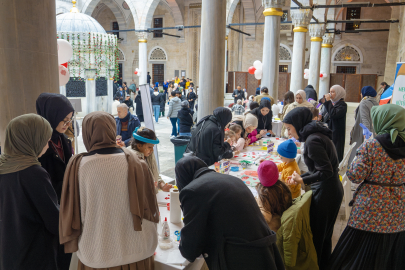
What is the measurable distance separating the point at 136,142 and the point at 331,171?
1600 mm

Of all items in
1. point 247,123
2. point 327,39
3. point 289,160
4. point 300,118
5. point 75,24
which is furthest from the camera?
point 327,39

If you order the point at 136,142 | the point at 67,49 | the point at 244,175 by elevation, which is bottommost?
the point at 244,175

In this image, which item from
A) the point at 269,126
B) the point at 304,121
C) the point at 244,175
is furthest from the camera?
the point at 269,126

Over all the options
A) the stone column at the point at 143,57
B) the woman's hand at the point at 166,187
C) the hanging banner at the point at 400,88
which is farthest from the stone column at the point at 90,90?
the hanging banner at the point at 400,88

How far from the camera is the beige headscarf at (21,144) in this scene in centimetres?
183

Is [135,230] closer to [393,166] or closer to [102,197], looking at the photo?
[102,197]

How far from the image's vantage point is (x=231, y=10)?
1917cm

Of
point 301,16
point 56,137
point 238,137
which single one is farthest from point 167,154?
point 301,16

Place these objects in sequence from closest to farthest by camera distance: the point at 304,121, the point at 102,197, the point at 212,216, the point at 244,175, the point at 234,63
A: the point at 212,216 < the point at 102,197 < the point at 304,121 < the point at 244,175 < the point at 234,63

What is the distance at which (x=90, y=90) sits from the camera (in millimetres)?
13344

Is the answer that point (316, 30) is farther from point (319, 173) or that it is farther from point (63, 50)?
point (319, 173)

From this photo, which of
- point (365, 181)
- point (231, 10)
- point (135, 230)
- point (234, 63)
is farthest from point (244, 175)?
point (234, 63)

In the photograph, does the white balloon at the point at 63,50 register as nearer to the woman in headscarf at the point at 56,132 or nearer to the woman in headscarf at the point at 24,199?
the woman in headscarf at the point at 56,132

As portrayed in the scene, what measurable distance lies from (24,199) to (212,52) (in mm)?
4234
